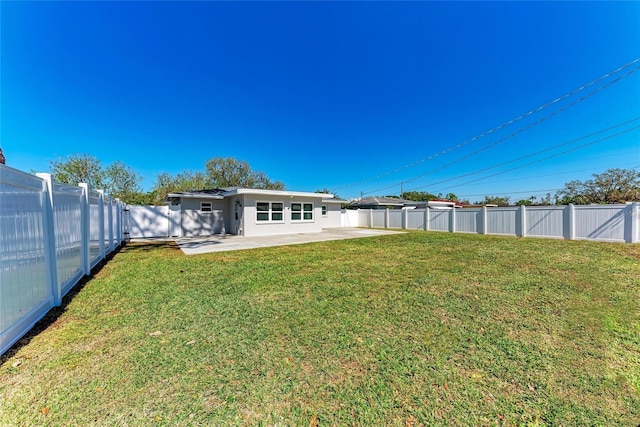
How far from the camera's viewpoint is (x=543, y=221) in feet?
39.2

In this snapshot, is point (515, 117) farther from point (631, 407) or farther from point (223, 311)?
point (223, 311)

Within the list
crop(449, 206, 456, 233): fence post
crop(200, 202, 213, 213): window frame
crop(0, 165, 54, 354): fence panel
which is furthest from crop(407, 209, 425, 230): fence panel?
crop(0, 165, 54, 354): fence panel

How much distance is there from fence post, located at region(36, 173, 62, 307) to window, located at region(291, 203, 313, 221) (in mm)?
12103

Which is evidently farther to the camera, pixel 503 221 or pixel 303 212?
pixel 303 212

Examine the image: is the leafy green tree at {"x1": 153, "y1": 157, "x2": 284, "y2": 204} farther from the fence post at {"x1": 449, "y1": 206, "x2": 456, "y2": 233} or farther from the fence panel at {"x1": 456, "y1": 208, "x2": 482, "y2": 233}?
the fence panel at {"x1": 456, "y1": 208, "x2": 482, "y2": 233}

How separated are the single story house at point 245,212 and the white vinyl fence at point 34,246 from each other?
351 inches

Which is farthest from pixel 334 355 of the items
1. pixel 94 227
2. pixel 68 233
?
pixel 94 227

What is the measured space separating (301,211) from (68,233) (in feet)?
39.4

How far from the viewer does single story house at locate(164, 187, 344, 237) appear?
14.0 meters

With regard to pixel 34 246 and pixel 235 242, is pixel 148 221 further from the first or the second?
pixel 34 246

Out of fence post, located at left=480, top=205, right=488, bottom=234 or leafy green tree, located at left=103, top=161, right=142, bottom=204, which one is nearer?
fence post, located at left=480, top=205, right=488, bottom=234

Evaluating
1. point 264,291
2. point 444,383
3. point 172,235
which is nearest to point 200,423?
point 444,383

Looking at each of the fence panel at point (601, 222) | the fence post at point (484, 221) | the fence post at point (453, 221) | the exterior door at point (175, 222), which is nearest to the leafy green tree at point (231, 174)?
the exterior door at point (175, 222)

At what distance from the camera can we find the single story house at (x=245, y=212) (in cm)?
1396
